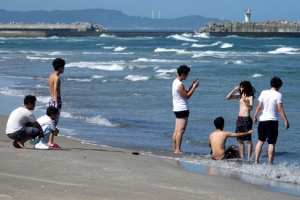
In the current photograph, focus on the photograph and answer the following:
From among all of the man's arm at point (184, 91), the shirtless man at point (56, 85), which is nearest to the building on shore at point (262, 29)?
the man's arm at point (184, 91)

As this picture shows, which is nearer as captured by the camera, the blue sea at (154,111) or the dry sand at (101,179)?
the dry sand at (101,179)

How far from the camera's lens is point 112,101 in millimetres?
19016

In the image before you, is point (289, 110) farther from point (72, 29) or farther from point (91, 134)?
point (72, 29)

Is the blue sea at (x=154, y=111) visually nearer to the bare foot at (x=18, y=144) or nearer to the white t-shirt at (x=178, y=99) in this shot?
the white t-shirt at (x=178, y=99)

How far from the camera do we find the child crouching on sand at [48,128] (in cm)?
939

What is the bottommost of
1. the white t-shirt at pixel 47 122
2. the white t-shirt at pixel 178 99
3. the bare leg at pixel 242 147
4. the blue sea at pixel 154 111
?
the blue sea at pixel 154 111

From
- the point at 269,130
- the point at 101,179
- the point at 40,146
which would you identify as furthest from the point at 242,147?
the point at 101,179

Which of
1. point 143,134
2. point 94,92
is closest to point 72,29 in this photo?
point 94,92

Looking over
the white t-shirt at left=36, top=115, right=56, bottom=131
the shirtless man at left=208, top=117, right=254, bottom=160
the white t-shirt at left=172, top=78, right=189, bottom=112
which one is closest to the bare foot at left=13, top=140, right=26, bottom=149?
the white t-shirt at left=36, top=115, right=56, bottom=131

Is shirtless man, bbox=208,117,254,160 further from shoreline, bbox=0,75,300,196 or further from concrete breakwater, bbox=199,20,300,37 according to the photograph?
concrete breakwater, bbox=199,20,300,37

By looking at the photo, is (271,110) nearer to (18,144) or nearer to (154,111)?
(18,144)

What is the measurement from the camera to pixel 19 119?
9.22 meters

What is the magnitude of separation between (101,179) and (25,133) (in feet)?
7.42

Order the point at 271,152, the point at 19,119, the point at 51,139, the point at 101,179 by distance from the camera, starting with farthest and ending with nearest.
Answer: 1. the point at 271,152
2. the point at 51,139
3. the point at 19,119
4. the point at 101,179
